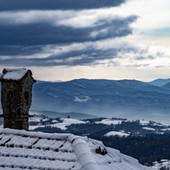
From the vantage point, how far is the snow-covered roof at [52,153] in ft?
51.4

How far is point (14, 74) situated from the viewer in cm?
2311

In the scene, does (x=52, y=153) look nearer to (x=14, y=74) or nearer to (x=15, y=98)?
(x=15, y=98)

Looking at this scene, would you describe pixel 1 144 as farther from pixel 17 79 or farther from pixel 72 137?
pixel 17 79

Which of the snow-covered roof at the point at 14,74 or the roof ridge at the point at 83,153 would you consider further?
the snow-covered roof at the point at 14,74

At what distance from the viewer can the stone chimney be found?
22781 millimetres

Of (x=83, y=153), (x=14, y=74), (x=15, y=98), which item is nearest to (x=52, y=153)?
(x=83, y=153)

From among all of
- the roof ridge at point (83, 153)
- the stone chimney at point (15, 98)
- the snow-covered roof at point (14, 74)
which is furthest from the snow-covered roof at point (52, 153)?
the snow-covered roof at point (14, 74)

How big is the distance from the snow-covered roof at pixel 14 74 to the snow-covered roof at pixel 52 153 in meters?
4.61

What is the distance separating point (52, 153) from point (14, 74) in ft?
25.1

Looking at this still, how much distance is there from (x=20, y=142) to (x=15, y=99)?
5469 mm

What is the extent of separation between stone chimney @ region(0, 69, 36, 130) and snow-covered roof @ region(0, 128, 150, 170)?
159 inches

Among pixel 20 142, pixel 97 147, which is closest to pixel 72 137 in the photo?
pixel 97 147

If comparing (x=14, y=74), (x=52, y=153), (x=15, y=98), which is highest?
(x=14, y=74)

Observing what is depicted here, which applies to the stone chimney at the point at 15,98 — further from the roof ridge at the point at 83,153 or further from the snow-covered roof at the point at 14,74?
the roof ridge at the point at 83,153
